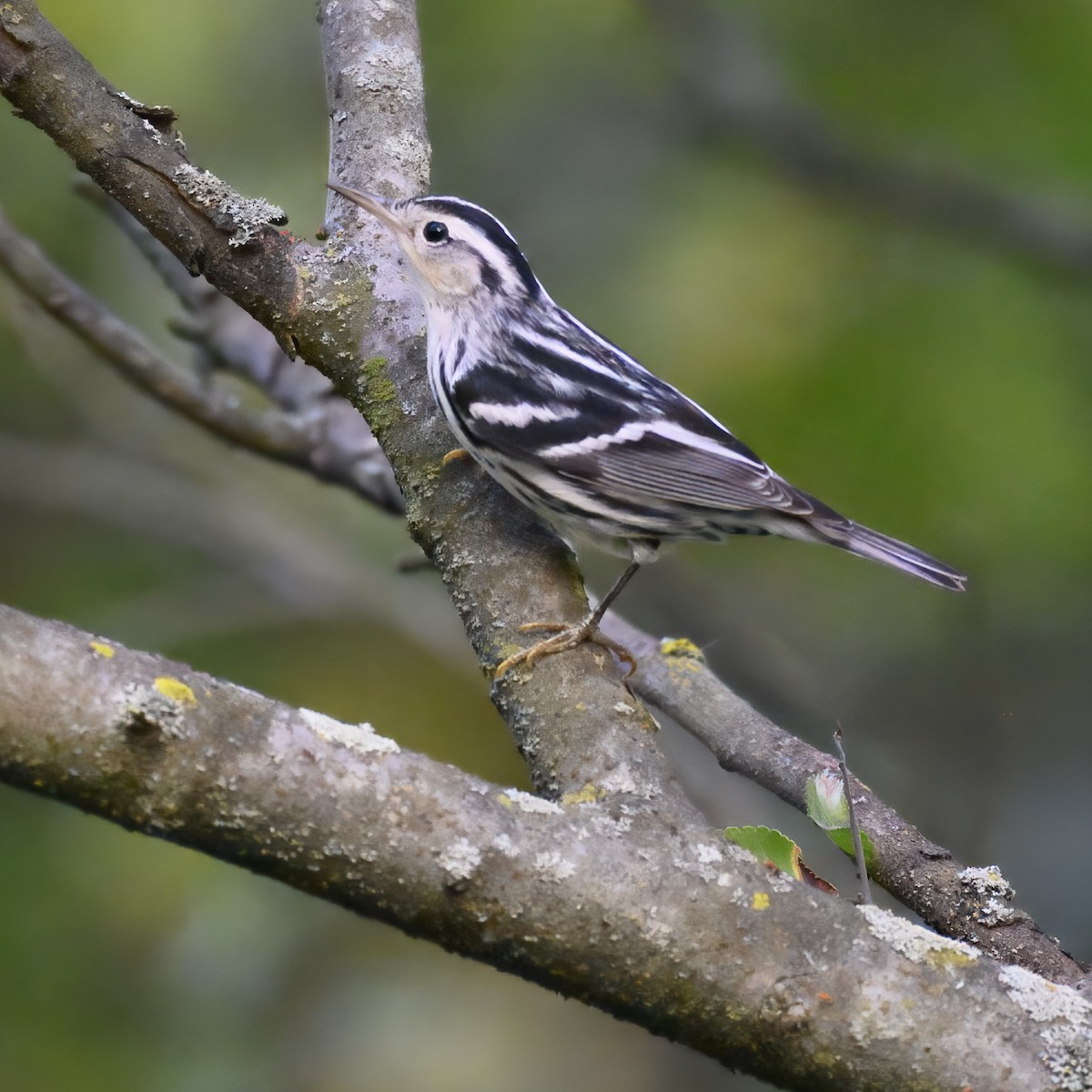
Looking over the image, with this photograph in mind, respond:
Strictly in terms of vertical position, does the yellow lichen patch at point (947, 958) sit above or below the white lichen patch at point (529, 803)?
above

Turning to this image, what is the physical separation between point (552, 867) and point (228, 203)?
5.90ft

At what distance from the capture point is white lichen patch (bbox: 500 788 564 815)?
1812mm

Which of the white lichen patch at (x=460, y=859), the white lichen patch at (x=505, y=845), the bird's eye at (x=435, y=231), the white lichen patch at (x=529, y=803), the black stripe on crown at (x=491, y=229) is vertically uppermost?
the black stripe on crown at (x=491, y=229)

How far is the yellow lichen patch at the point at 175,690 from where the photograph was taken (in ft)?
5.23

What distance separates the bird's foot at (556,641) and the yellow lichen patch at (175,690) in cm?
94

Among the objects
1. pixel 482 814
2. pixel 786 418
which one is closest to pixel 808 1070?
pixel 482 814

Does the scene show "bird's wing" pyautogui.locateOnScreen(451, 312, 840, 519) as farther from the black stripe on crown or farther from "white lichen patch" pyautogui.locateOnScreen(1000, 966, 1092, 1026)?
"white lichen patch" pyautogui.locateOnScreen(1000, 966, 1092, 1026)

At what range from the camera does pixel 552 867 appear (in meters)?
1.77

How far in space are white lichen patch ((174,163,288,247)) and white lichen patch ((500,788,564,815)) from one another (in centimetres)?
164

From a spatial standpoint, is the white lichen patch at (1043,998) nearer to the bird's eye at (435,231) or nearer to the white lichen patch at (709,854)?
the white lichen patch at (709,854)

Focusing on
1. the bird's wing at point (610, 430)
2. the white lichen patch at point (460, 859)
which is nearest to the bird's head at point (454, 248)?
the bird's wing at point (610, 430)

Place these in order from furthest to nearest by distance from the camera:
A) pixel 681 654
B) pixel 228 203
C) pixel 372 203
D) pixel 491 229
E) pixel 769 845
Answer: pixel 491 229 → pixel 681 654 → pixel 372 203 → pixel 228 203 → pixel 769 845

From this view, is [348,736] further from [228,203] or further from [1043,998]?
[228,203]

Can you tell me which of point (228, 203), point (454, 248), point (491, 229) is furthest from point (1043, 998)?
point (491, 229)
